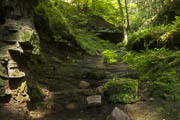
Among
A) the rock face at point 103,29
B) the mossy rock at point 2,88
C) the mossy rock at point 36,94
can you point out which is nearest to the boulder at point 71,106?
the mossy rock at point 36,94

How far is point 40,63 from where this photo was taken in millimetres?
5992

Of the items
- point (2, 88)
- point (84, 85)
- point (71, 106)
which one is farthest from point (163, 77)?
point (2, 88)

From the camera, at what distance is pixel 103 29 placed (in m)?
20.0

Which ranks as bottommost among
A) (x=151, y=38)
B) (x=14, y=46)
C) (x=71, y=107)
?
(x=71, y=107)

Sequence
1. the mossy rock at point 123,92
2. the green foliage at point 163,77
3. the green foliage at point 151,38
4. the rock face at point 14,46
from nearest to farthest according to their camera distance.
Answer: the rock face at point 14,46, the green foliage at point 163,77, the mossy rock at point 123,92, the green foliage at point 151,38

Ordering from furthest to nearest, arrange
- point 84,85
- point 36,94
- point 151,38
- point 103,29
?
point 103,29
point 151,38
point 84,85
point 36,94

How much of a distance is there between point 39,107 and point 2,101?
108 cm

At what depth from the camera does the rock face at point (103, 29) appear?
19.8 m

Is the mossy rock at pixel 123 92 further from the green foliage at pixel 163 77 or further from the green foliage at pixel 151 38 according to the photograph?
the green foliage at pixel 151 38

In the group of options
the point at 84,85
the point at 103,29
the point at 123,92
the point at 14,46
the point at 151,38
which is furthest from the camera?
the point at 103,29

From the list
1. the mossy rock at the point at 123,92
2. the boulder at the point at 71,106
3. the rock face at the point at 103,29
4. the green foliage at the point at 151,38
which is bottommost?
the boulder at the point at 71,106

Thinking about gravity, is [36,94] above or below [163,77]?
below

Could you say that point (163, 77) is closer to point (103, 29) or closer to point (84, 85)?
point (84, 85)

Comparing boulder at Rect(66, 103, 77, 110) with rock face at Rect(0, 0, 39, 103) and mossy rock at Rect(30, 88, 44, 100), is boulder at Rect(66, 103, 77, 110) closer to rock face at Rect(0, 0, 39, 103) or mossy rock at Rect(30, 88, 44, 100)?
mossy rock at Rect(30, 88, 44, 100)
